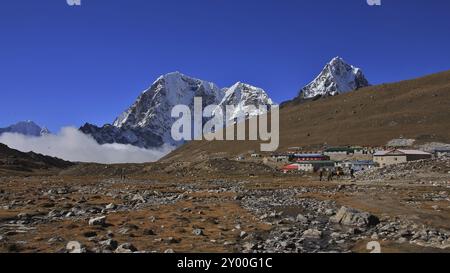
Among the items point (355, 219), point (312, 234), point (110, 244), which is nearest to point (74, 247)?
point (110, 244)

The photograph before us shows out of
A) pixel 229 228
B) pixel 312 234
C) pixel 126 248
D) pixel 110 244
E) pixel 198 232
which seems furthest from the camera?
pixel 229 228

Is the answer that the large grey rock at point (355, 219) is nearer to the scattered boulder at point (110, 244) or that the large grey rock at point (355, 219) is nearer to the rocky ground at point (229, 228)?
the rocky ground at point (229, 228)

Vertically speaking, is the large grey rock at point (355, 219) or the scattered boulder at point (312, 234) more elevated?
the large grey rock at point (355, 219)

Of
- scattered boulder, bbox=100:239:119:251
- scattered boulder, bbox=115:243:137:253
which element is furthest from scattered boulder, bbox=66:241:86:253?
scattered boulder, bbox=115:243:137:253

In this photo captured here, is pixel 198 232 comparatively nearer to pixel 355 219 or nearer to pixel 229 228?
pixel 229 228

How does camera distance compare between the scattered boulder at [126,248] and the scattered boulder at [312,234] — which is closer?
the scattered boulder at [126,248]

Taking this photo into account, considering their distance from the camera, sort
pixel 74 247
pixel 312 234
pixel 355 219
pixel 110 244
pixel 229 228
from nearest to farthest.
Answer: pixel 74 247 → pixel 110 244 → pixel 312 234 → pixel 229 228 → pixel 355 219

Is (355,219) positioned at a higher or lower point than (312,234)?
higher

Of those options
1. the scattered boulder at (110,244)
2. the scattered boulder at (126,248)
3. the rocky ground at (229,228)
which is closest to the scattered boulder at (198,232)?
the rocky ground at (229,228)
